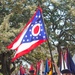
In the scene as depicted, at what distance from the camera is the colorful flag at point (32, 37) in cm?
836

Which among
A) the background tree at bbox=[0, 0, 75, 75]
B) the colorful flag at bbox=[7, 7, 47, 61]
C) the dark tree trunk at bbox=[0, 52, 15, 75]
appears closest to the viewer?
the colorful flag at bbox=[7, 7, 47, 61]

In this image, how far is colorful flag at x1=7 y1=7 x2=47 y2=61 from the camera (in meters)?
8.36

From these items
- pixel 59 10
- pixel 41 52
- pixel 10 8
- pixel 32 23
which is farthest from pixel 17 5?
pixel 32 23

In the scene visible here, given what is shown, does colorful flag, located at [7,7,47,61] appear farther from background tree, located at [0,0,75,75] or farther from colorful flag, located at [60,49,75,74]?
background tree, located at [0,0,75,75]

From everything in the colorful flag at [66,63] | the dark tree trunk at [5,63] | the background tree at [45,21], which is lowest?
the colorful flag at [66,63]

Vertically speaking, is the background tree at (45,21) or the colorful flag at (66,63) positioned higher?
the background tree at (45,21)

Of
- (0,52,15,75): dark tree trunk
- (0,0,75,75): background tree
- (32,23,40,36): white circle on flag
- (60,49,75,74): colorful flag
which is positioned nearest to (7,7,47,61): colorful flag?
(32,23,40,36): white circle on flag

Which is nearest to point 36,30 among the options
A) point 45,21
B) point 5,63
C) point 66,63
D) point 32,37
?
point 32,37

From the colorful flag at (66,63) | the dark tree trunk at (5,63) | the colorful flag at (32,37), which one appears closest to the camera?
the colorful flag at (32,37)

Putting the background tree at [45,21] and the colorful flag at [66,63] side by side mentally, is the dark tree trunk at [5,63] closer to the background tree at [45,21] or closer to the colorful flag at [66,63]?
the background tree at [45,21]

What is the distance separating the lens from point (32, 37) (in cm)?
852

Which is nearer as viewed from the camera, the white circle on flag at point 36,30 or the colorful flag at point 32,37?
the colorful flag at point 32,37

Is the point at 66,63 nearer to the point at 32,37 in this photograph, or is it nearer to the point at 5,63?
the point at 32,37

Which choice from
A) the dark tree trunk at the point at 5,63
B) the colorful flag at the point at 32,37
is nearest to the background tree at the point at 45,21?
the dark tree trunk at the point at 5,63
